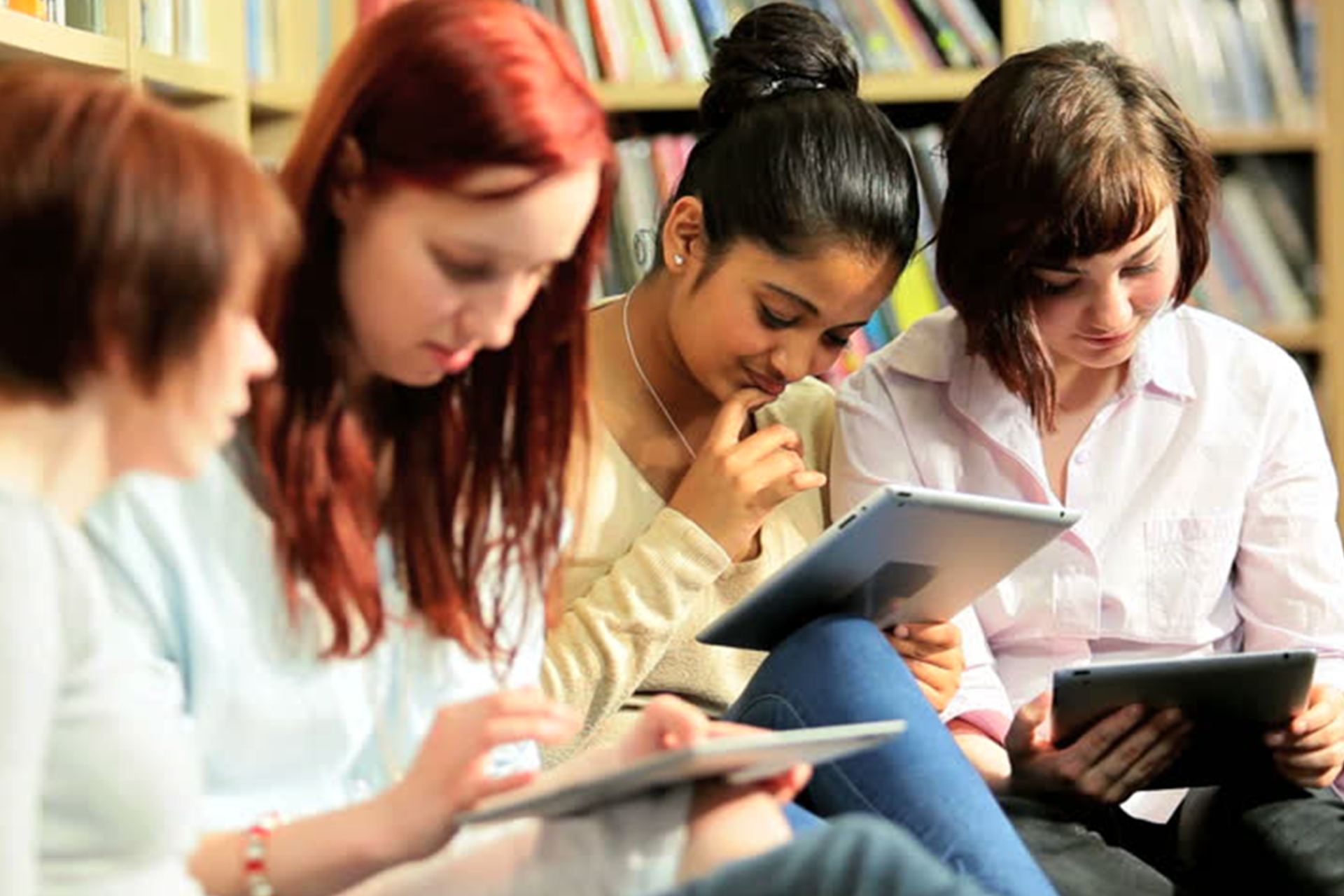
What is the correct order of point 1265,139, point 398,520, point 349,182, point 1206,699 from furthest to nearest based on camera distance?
point 1265,139 < point 1206,699 < point 398,520 < point 349,182

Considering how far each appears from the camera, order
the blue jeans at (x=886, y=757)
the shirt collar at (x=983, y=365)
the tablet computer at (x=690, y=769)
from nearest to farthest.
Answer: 1. the tablet computer at (x=690, y=769)
2. the blue jeans at (x=886, y=757)
3. the shirt collar at (x=983, y=365)

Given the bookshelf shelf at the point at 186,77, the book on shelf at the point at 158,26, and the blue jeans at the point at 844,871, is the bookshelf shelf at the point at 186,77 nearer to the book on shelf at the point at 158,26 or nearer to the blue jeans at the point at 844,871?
the book on shelf at the point at 158,26

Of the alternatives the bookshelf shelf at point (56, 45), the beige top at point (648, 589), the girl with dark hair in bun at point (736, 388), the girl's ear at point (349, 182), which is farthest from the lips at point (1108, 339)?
the bookshelf shelf at point (56, 45)

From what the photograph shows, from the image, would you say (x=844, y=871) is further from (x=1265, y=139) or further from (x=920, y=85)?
(x=1265, y=139)

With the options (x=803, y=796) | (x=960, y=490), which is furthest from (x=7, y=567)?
(x=960, y=490)

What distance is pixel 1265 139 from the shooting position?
2754 mm

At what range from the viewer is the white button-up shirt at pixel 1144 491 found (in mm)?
1954

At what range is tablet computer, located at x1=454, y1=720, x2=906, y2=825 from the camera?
112 centimetres

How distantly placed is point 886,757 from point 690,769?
0.48 metres

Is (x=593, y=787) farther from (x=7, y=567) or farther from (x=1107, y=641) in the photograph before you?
(x=1107, y=641)

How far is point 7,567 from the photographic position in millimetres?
960

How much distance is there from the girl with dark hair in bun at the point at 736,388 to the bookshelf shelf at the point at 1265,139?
0.92m

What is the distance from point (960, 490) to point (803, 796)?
42 cm

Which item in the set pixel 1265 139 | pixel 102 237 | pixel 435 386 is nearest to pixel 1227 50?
pixel 1265 139
